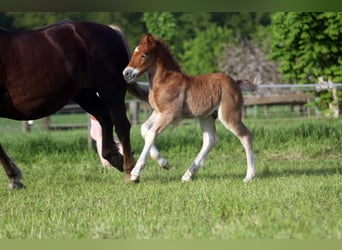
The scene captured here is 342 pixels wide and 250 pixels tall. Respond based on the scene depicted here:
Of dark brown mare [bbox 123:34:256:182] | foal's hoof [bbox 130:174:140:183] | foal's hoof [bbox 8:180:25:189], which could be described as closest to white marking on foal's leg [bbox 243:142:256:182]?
dark brown mare [bbox 123:34:256:182]

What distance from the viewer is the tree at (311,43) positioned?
52.4ft

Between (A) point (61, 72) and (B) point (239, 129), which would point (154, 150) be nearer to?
(B) point (239, 129)

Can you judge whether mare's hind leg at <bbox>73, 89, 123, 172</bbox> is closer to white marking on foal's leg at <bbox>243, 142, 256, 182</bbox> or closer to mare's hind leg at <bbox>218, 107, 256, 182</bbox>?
mare's hind leg at <bbox>218, 107, 256, 182</bbox>

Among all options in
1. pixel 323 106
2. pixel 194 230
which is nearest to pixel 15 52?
pixel 194 230

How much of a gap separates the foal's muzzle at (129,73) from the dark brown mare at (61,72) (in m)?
0.26

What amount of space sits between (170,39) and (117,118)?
2903 cm

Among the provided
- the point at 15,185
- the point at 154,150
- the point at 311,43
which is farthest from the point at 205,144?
the point at 311,43

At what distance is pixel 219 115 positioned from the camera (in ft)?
26.1

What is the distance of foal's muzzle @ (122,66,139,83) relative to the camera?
7648 millimetres

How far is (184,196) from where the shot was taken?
20.3ft

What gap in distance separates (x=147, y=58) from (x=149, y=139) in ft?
3.15

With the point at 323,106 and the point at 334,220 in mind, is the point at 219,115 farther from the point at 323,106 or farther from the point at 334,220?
the point at 323,106

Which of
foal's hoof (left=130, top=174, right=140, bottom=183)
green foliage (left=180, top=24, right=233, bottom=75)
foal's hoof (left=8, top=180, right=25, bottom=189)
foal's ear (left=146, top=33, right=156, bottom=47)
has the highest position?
foal's ear (left=146, top=33, right=156, bottom=47)

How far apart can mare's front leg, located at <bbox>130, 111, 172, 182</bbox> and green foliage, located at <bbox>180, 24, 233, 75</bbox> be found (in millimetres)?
35894
